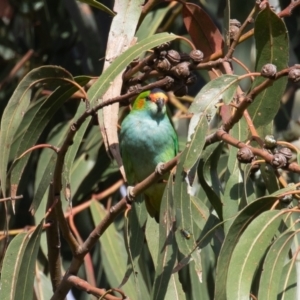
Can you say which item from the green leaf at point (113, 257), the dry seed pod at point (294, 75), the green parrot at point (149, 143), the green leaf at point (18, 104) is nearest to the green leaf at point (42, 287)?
the green leaf at point (113, 257)

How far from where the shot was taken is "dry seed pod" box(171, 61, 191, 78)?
1962 millimetres

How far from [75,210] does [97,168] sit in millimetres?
231

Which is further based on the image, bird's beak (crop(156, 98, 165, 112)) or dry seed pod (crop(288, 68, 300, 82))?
bird's beak (crop(156, 98, 165, 112))

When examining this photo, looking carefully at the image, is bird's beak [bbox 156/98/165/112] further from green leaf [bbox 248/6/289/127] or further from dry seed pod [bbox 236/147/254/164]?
dry seed pod [bbox 236/147/254/164]

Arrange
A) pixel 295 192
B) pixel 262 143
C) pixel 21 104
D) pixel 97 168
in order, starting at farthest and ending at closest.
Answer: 1. pixel 97 168
2. pixel 21 104
3. pixel 262 143
4. pixel 295 192

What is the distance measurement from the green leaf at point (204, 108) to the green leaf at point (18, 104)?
0.38 metres

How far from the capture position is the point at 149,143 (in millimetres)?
3053

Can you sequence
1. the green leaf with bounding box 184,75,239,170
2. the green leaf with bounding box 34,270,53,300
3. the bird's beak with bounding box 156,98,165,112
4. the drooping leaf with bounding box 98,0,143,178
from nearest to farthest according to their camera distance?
1. the green leaf with bounding box 184,75,239,170
2. the drooping leaf with bounding box 98,0,143,178
3. the green leaf with bounding box 34,270,53,300
4. the bird's beak with bounding box 156,98,165,112

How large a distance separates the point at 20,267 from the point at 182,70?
68 cm

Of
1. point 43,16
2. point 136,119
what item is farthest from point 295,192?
point 43,16

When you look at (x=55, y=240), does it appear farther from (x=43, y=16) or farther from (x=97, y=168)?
(x=43, y=16)

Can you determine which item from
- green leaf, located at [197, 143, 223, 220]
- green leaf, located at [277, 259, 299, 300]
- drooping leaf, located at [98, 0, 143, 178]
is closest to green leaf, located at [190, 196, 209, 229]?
green leaf, located at [197, 143, 223, 220]

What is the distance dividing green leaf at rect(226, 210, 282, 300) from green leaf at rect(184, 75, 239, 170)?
22cm

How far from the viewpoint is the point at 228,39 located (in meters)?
2.07
